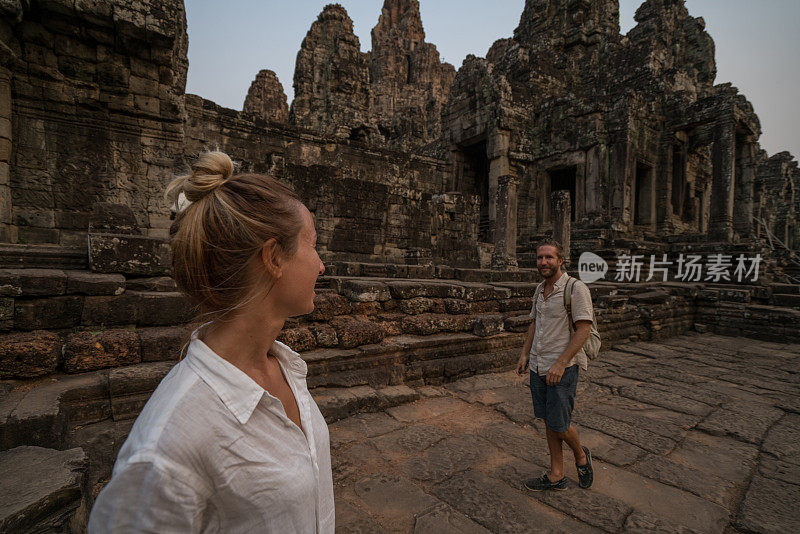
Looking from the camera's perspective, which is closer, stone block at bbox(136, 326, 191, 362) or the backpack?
the backpack

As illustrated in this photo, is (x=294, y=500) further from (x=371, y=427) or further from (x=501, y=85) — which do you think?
(x=501, y=85)

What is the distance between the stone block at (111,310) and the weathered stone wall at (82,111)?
3.65 meters

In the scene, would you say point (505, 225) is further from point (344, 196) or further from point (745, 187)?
point (745, 187)

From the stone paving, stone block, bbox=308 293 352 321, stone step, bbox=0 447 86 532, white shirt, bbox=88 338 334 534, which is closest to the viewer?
white shirt, bbox=88 338 334 534

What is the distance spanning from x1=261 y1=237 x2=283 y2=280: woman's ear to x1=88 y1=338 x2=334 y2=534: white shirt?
243 mm

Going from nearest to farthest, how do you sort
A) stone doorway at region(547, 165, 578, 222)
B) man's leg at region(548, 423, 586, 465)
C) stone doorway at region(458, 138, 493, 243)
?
man's leg at region(548, 423, 586, 465) → stone doorway at region(458, 138, 493, 243) → stone doorway at region(547, 165, 578, 222)

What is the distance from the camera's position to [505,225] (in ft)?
35.9

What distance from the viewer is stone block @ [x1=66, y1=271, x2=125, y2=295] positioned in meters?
2.95

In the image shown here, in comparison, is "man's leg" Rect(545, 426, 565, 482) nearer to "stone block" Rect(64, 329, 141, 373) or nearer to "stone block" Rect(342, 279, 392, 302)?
"stone block" Rect(342, 279, 392, 302)

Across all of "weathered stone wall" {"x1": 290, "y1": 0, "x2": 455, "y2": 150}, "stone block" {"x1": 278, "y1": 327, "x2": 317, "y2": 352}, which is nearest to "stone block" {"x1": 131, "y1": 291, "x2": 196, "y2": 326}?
"stone block" {"x1": 278, "y1": 327, "x2": 317, "y2": 352}

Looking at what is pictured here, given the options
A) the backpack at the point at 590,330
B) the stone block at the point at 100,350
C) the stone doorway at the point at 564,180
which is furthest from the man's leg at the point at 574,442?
the stone doorway at the point at 564,180

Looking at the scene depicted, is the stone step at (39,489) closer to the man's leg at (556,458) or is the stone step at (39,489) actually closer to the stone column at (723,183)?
the man's leg at (556,458)

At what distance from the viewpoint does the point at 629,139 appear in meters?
15.7

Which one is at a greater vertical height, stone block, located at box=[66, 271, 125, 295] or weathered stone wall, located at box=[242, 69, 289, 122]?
weathered stone wall, located at box=[242, 69, 289, 122]
